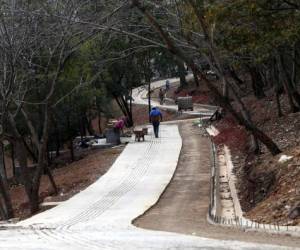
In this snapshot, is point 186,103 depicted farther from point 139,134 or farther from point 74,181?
point 74,181

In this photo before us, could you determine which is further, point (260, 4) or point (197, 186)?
point (197, 186)

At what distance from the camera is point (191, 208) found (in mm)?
15953

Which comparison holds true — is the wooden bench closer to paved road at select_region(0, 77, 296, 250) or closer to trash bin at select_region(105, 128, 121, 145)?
trash bin at select_region(105, 128, 121, 145)

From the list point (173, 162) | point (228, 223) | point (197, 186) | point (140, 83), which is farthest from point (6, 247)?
point (140, 83)

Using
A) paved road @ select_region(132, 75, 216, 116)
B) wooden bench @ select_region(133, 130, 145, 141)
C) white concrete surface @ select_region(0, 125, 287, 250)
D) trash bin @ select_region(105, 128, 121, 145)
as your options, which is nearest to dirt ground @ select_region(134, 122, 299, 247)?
white concrete surface @ select_region(0, 125, 287, 250)

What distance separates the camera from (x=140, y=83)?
47219mm

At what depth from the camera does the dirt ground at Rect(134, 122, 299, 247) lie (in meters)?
10.6

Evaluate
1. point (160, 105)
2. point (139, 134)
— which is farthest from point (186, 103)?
point (139, 134)

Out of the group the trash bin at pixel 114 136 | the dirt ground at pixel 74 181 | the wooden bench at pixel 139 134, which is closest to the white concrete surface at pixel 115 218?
the dirt ground at pixel 74 181

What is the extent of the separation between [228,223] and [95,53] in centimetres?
1844

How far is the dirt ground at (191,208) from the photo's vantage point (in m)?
10.6

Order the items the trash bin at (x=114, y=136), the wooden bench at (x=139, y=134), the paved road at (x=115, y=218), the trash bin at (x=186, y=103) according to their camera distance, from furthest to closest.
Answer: the trash bin at (x=186, y=103) < the trash bin at (x=114, y=136) < the wooden bench at (x=139, y=134) < the paved road at (x=115, y=218)

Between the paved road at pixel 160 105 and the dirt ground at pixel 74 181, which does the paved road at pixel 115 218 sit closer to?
the dirt ground at pixel 74 181

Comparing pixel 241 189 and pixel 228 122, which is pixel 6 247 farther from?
pixel 228 122
